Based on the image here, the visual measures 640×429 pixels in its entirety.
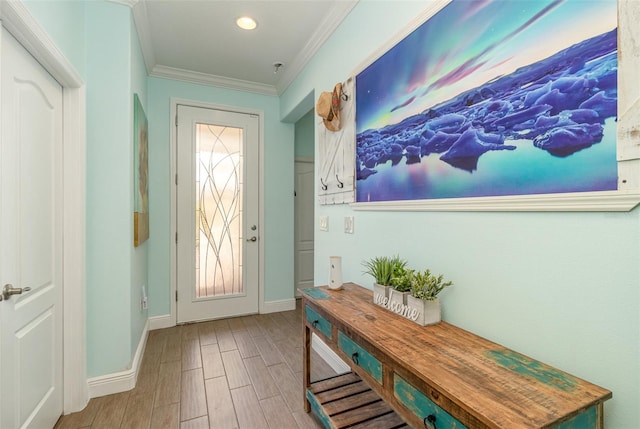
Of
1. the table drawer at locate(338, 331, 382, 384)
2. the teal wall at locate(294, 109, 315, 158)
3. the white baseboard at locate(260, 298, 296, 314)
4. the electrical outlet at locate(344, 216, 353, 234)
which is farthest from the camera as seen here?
the teal wall at locate(294, 109, 315, 158)

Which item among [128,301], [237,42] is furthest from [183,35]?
[128,301]

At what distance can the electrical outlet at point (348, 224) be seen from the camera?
214cm

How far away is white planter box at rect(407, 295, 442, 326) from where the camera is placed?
1.26 m

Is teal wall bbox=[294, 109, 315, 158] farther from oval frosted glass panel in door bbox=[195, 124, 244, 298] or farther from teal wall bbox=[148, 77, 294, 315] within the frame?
oval frosted glass panel in door bbox=[195, 124, 244, 298]

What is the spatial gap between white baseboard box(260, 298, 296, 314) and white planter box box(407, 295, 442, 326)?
2676mm

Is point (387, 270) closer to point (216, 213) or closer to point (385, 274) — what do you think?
point (385, 274)

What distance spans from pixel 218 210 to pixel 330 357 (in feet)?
6.66

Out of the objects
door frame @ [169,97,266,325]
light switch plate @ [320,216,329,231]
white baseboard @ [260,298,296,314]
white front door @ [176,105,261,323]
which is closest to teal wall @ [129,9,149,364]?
door frame @ [169,97,266,325]

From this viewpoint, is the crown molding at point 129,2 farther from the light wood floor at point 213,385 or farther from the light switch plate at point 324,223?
the light wood floor at point 213,385

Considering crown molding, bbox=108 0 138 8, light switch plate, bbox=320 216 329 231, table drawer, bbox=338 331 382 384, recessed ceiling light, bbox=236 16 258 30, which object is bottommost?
table drawer, bbox=338 331 382 384

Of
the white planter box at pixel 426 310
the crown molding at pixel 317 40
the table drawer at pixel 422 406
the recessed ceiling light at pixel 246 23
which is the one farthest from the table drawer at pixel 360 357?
the recessed ceiling light at pixel 246 23

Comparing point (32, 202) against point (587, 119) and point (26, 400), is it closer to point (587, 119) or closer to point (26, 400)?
point (26, 400)

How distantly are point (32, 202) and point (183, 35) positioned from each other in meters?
1.85

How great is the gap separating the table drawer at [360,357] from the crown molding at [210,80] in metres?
3.10
